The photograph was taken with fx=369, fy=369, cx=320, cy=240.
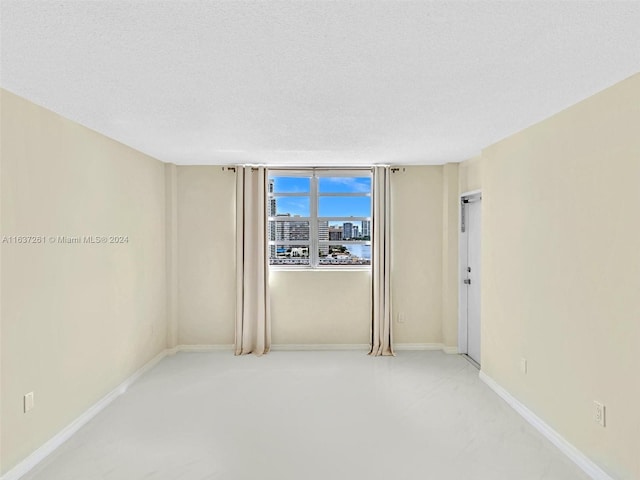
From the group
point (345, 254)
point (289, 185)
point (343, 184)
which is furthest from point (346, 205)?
point (289, 185)

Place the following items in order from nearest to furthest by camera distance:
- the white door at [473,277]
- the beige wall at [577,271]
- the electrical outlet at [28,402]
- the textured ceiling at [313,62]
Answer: the textured ceiling at [313,62], the beige wall at [577,271], the electrical outlet at [28,402], the white door at [473,277]

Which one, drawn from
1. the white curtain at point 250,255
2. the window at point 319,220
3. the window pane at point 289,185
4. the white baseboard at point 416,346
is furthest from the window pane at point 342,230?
the white baseboard at point 416,346

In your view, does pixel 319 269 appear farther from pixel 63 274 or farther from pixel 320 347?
pixel 63 274

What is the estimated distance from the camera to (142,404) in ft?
11.0

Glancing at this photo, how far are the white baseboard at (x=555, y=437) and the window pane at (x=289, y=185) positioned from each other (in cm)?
323

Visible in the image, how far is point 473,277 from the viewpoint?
452 centimetres

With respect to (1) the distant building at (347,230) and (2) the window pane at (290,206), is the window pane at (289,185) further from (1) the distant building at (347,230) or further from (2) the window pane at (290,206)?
(1) the distant building at (347,230)

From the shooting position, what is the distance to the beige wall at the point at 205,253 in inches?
192

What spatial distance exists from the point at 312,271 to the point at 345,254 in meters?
0.55

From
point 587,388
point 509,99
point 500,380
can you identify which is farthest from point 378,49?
point 500,380

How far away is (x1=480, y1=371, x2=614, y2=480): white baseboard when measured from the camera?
2316 mm

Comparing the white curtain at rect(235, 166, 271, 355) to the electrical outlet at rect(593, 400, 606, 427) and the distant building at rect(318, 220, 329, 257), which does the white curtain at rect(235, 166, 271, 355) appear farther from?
the electrical outlet at rect(593, 400, 606, 427)

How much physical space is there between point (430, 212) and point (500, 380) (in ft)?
7.27

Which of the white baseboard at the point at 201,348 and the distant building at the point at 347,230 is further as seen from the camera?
the distant building at the point at 347,230
